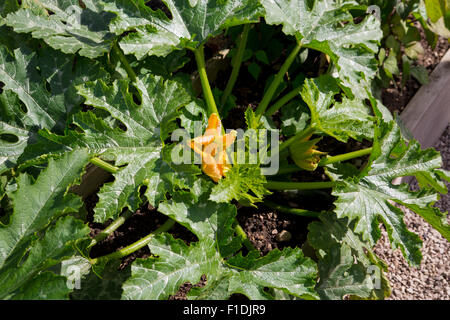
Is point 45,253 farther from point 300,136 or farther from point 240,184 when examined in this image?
point 300,136

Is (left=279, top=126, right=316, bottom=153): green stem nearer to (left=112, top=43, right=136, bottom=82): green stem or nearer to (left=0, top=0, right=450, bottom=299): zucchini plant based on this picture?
(left=0, top=0, right=450, bottom=299): zucchini plant

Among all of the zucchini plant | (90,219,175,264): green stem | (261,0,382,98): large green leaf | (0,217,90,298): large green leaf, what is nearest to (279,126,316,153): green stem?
the zucchini plant

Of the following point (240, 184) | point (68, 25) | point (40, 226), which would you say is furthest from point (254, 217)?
point (68, 25)

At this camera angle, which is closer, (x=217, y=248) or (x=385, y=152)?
(x=217, y=248)

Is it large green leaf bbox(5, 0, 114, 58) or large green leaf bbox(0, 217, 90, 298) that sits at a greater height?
large green leaf bbox(5, 0, 114, 58)

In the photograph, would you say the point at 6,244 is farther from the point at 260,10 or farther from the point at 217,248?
the point at 260,10

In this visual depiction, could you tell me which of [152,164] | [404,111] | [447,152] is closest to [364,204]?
[152,164]

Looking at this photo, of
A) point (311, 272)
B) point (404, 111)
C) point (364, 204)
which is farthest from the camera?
point (404, 111)
